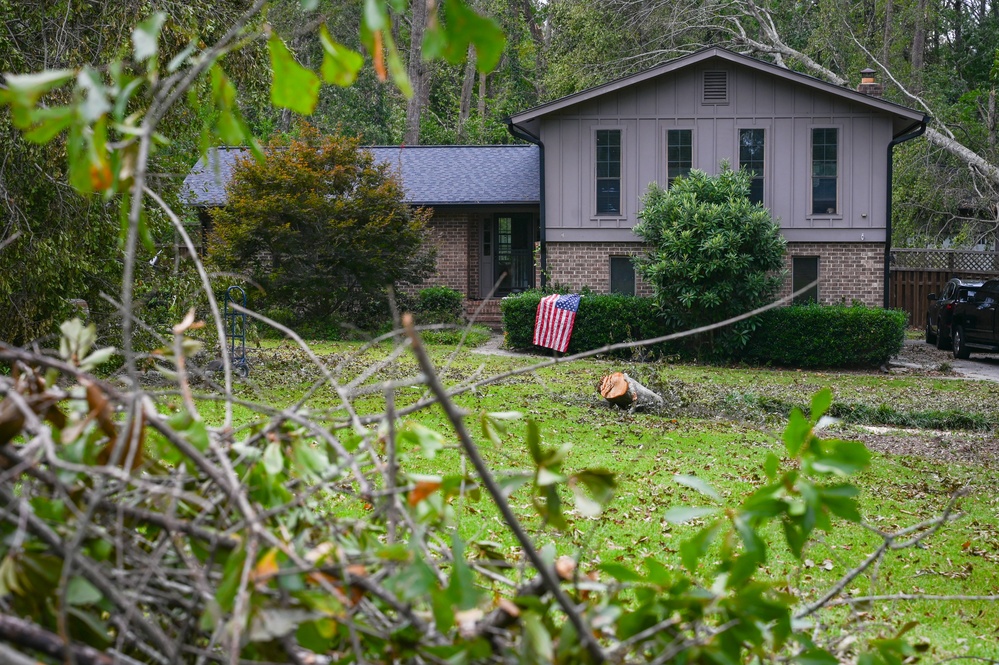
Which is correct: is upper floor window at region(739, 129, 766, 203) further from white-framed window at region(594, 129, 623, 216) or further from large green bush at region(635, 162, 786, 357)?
white-framed window at region(594, 129, 623, 216)

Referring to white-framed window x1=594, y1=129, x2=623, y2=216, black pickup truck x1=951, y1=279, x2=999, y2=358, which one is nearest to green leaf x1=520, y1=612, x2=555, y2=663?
black pickup truck x1=951, y1=279, x2=999, y2=358

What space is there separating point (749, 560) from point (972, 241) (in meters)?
31.7

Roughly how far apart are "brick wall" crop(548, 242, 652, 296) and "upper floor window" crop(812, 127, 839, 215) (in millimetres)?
3717

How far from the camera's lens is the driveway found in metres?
17.6

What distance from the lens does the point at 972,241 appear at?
3028 cm

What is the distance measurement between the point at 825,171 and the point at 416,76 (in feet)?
69.1

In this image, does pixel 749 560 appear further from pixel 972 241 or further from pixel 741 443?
pixel 972 241

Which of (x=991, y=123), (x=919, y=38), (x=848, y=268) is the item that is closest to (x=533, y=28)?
(x=919, y=38)

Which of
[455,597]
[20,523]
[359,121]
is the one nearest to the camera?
[20,523]

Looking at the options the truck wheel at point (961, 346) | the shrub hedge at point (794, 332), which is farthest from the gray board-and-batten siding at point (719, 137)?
the shrub hedge at point (794, 332)

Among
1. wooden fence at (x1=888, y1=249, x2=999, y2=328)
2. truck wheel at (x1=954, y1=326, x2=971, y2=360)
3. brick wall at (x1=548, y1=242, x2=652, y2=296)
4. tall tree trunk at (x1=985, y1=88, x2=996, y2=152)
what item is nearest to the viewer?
truck wheel at (x1=954, y1=326, x2=971, y2=360)

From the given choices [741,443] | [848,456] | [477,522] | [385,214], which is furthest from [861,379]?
[848,456]

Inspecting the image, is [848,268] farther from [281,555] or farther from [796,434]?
[281,555]

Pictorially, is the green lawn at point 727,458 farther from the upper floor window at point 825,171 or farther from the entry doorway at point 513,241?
the entry doorway at point 513,241
